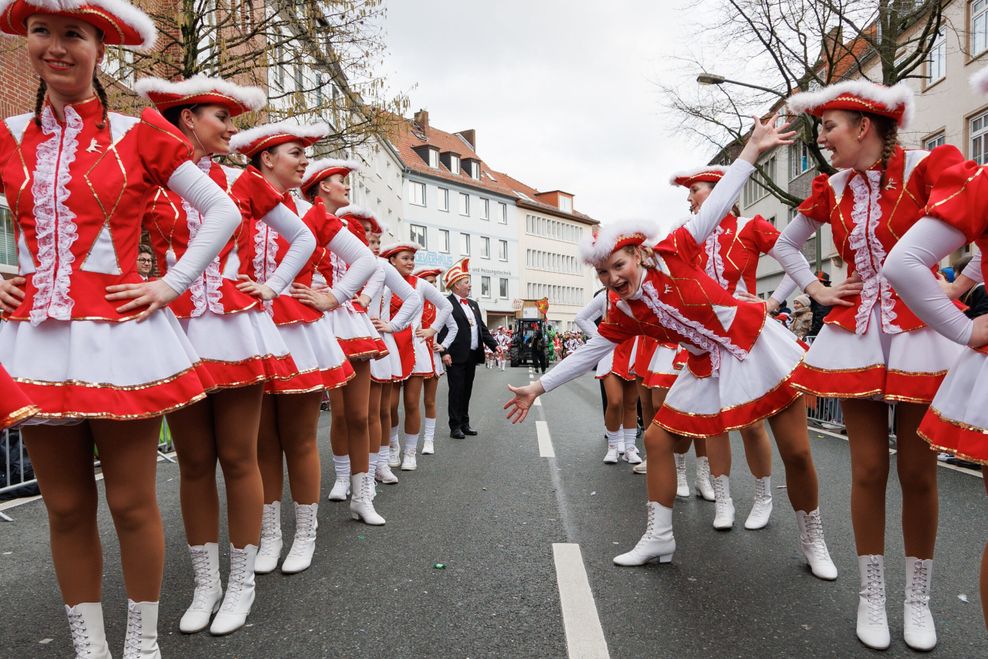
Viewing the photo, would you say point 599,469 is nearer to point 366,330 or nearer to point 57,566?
point 366,330

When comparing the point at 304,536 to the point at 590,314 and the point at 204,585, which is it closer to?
the point at 204,585

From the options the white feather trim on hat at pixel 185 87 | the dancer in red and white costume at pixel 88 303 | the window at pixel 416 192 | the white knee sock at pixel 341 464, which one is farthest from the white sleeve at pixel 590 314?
the window at pixel 416 192

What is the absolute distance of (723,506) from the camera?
16.4 ft

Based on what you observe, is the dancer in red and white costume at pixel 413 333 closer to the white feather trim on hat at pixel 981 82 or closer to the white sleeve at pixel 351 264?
the white sleeve at pixel 351 264

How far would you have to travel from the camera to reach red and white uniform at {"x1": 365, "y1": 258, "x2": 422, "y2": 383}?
5.45m

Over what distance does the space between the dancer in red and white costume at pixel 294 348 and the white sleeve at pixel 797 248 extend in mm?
2233

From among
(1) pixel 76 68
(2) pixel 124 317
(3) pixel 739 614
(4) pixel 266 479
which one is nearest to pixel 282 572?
(4) pixel 266 479

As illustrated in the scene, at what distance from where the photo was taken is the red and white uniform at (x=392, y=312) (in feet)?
17.9

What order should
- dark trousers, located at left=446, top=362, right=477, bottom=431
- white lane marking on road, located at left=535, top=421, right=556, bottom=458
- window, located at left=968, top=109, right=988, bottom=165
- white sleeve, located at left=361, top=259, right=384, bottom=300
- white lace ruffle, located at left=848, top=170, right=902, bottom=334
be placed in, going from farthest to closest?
window, located at left=968, top=109, right=988, bottom=165 < dark trousers, located at left=446, top=362, right=477, bottom=431 < white lane marking on road, located at left=535, top=421, right=556, bottom=458 < white sleeve, located at left=361, top=259, right=384, bottom=300 < white lace ruffle, located at left=848, top=170, right=902, bottom=334

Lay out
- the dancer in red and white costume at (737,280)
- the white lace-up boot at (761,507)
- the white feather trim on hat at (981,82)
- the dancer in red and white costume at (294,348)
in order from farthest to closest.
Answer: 1. the white lace-up boot at (761,507)
2. the dancer in red and white costume at (737,280)
3. the dancer in red and white costume at (294,348)
4. the white feather trim on hat at (981,82)

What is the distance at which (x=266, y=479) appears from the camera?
4.09 meters

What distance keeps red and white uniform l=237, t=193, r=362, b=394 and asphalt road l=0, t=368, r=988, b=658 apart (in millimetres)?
1068

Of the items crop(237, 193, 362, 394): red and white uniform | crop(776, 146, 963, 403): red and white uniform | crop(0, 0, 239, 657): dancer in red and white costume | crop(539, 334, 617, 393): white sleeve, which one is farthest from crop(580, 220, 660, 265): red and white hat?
crop(0, 0, 239, 657): dancer in red and white costume

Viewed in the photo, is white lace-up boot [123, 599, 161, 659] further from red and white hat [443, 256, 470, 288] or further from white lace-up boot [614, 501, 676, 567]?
red and white hat [443, 256, 470, 288]
